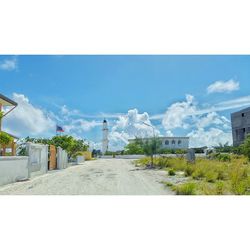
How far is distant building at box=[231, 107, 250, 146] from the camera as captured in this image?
43.5 m

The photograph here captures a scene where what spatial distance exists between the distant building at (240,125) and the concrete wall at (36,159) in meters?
31.0

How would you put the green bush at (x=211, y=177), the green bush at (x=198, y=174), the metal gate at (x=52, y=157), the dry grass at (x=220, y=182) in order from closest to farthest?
the dry grass at (x=220, y=182) < the green bush at (x=211, y=177) < the green bush at (x=198, y=174) < the metal gate at (x=52, y=157)

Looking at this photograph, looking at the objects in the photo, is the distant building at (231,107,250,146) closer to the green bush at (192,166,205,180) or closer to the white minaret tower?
the white minaret tower

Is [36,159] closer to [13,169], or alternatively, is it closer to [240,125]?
[13,169]

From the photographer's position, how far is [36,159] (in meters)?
17.3

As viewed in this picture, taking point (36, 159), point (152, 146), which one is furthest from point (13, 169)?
point (152, 146)

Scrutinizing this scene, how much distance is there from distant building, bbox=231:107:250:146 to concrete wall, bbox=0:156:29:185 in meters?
34.4

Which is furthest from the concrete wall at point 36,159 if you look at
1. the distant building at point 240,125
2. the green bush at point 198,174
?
the distant building at point 240,125

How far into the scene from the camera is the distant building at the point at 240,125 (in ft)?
143

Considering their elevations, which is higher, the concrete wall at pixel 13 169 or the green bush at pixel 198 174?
the concrete wall at pixel 13 169

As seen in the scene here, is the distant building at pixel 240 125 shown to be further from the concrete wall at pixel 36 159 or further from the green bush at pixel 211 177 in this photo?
the green bush at pixel 211 177
